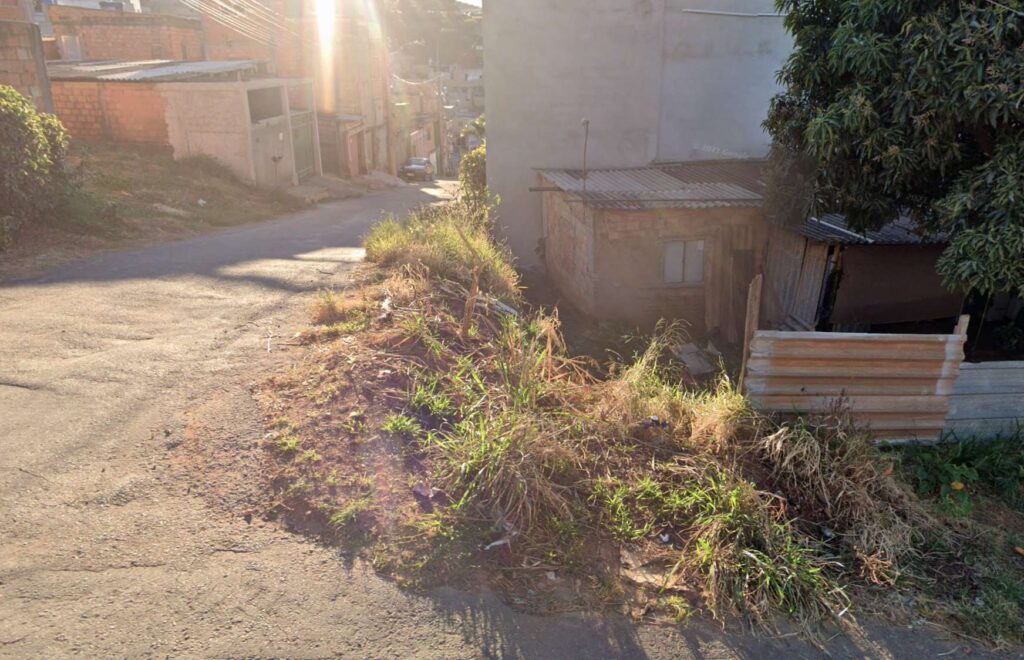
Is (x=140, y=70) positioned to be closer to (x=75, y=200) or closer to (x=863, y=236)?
(x=75, y=200)

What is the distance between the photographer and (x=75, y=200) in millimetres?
10836

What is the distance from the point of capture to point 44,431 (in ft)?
14.9

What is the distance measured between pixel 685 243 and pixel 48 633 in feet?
28.3

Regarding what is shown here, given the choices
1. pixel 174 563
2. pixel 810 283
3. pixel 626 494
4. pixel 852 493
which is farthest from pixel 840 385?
pixel 174 563

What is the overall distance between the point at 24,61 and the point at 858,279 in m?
14.6

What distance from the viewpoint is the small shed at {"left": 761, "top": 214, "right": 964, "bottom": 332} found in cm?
852

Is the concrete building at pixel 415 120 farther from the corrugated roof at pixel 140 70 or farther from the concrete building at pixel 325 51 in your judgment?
the corrugated roof at pixel 140 70

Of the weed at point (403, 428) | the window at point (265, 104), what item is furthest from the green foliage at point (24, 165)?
the window at point (265, 104)

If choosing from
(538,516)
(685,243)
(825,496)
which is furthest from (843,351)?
(685,243)

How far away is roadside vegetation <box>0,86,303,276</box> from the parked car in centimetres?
1751

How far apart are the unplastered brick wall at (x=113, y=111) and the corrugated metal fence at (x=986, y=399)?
19.2 metres

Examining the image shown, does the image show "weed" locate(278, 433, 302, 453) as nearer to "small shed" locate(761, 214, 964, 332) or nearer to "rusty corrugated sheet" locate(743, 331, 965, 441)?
"rusty corrugated sheet" locate(743, 331, 965, 441)

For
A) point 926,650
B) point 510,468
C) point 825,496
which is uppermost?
point 510,468

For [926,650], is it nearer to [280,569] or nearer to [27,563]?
[280,569]
